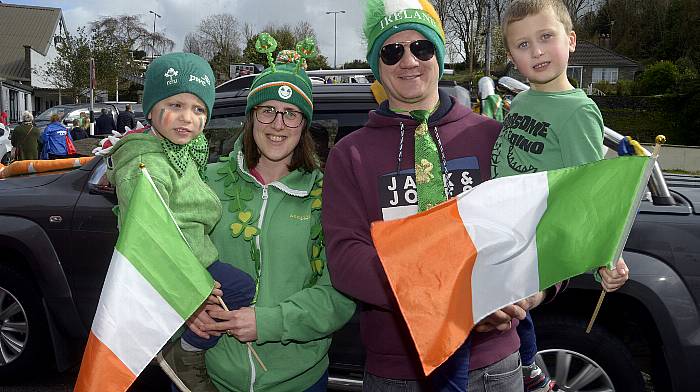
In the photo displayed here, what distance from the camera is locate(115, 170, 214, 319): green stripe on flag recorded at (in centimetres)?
204

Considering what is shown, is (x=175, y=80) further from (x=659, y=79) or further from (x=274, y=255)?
(x=659, y=79)

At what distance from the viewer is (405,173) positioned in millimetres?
2104

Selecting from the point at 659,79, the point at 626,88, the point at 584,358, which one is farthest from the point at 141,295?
the point at 626,88

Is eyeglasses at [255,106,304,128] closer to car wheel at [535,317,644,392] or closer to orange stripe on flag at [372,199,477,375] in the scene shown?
orange stripe on flag at [372,199,477,375]

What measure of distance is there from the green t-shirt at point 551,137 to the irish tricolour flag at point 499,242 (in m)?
0.21

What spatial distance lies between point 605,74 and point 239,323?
62.8 meters

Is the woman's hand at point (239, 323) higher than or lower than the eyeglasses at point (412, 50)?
lower

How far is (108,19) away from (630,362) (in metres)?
54.4

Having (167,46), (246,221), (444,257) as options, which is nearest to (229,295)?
(246,221)

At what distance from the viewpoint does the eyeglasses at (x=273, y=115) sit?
245 centimetres

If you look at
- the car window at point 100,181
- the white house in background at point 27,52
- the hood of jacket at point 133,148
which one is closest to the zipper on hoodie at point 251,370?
the hood of jacket at point 133,148

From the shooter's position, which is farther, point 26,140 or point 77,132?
point 77,132

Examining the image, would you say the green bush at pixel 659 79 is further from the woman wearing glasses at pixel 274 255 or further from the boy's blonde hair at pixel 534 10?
the woman wearing glasses at pixel 274 255

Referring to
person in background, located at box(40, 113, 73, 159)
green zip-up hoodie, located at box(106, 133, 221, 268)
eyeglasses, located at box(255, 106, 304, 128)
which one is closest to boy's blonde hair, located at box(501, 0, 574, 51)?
eyeglasses, located at box(255, 106, 304, 128)
